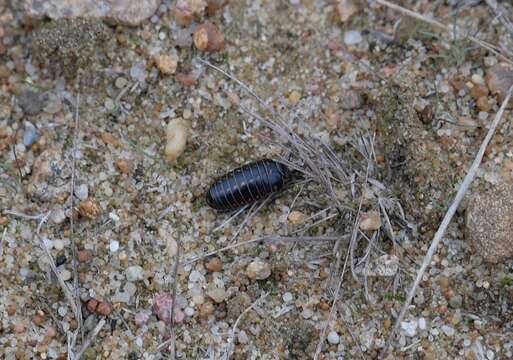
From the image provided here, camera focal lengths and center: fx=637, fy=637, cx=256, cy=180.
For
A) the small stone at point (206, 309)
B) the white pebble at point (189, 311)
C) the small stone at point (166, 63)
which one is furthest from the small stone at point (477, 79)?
the white pebble at point (189, 311)

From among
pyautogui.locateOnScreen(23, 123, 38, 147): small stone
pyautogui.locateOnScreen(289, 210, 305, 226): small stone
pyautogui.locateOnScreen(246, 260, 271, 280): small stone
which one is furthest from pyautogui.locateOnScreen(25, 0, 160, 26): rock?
pyautogui.locateOnScreen(246, 260, 271, 280): small stone

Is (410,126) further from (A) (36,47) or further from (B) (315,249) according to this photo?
(A) (36,47)

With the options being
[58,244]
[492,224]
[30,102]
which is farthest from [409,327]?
[30,102]

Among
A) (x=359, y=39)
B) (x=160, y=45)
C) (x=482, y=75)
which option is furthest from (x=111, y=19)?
(x=482, y=75)

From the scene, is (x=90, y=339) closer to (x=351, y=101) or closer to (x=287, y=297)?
(x=287, y=297)

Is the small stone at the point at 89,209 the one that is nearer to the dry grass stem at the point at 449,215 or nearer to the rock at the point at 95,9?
the rock at the point at 95,9
